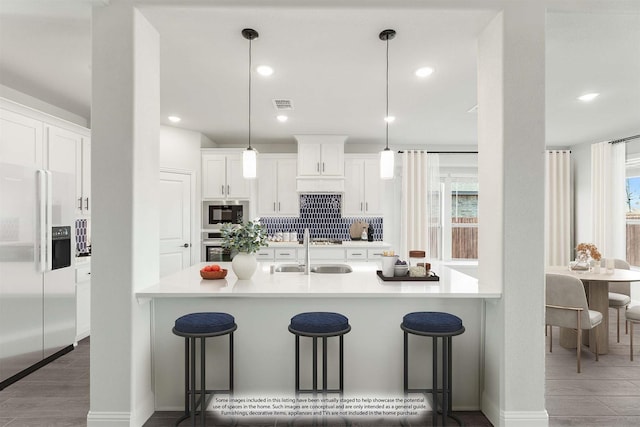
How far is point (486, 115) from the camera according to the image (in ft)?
8.41

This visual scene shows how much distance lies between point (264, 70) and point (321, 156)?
2.61m

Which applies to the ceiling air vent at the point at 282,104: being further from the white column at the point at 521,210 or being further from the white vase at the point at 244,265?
the white column at the point at 521,210

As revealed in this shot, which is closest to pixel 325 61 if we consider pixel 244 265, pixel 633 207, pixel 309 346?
pixel 244 265

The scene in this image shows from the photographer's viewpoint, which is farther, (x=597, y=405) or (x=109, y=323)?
(x=597, y=405)

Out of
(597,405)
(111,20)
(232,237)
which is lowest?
(597,405)

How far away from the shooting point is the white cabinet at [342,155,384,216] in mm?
5980

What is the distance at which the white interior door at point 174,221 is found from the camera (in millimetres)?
5258

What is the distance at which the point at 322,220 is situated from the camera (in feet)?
Result: 20.6

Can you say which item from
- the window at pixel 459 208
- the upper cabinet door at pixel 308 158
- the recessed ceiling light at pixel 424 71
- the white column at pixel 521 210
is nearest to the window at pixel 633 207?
the window at pixel 459 208

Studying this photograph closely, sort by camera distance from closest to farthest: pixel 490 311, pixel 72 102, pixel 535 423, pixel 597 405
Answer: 1. pixel 535 423
2. pixel 490 311
3. pixel 597 405
4. pixel 72 102

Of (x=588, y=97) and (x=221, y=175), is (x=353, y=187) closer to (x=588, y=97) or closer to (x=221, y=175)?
(x=221, y=175)

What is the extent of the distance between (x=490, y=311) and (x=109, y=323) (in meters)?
2.48

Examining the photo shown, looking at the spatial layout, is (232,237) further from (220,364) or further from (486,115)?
(486,115)

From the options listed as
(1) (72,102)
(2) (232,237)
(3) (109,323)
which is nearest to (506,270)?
(2) (232,237)
